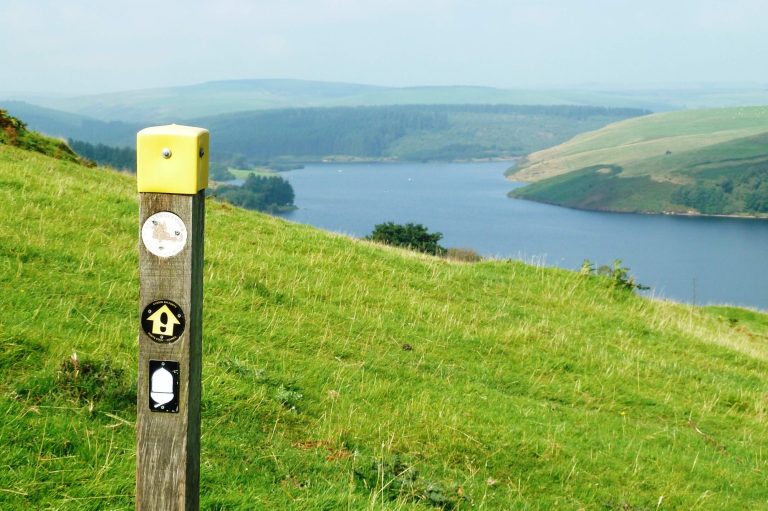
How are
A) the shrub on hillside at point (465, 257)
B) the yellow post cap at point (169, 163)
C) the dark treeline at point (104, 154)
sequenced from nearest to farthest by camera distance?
the yellow post cap at point (169, 163) → the shrub on hillside at point (465, 257) → the dark treeline at point (104, 154)

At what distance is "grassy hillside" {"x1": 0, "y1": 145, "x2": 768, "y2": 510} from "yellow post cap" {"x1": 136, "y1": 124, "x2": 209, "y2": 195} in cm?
226

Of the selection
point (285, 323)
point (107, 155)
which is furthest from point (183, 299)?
point (107, 155)

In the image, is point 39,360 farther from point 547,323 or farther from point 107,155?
point 107,155

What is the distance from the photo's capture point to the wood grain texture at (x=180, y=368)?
3523 millimetres

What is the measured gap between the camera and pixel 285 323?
970 centimetres

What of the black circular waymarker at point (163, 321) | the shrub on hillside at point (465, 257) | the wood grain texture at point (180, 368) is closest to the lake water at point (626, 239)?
the shrub on hillside at point (465, 257)

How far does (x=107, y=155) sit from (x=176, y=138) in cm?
13401

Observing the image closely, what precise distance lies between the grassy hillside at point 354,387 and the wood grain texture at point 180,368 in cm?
125

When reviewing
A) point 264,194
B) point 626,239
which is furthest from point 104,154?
point 626,239

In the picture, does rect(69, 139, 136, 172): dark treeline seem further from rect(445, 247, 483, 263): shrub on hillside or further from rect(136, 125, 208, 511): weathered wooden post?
rect(136, 125, 208, 511): weathered wooden post

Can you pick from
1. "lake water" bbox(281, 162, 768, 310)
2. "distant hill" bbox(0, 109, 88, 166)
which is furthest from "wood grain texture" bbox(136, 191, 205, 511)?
"lake water" bbox(281, 162, 768, 310)

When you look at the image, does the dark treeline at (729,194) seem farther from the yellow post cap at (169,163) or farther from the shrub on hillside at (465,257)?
the yellow post cap at (169,163)

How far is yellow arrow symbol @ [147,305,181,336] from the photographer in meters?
3.56

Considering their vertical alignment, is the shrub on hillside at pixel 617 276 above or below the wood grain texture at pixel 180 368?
below
